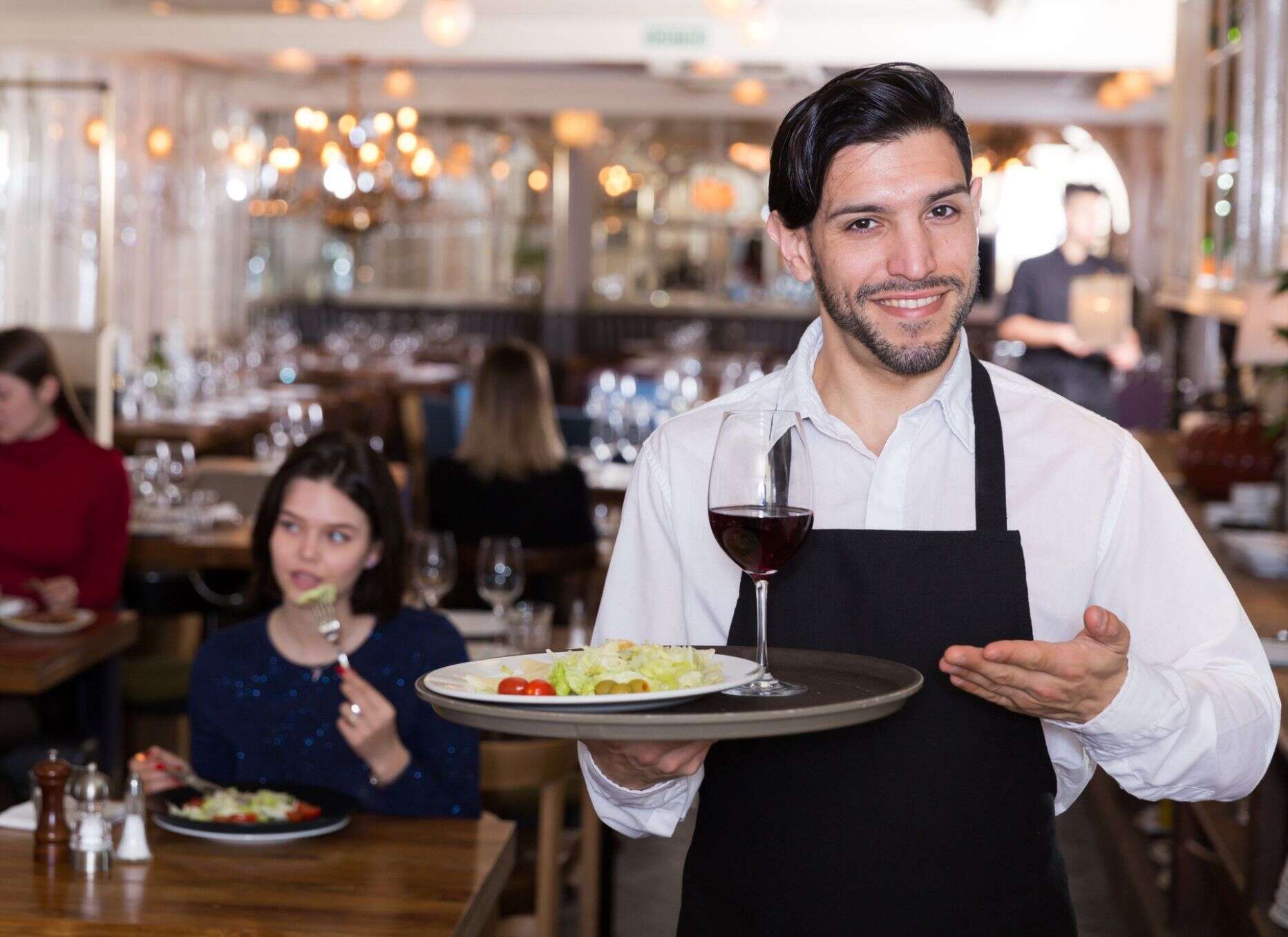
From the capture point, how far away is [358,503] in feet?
9.93

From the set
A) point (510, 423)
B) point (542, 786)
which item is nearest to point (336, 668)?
point (542, 786)

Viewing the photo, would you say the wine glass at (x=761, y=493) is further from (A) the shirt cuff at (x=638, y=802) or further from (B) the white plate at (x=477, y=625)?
(B) the white plate at (x=477, y=625)

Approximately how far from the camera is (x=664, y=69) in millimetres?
13750

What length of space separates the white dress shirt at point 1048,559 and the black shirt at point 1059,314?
5954 mm

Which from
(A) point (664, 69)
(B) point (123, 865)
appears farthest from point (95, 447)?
(A) point (664, 69)

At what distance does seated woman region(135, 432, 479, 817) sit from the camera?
2770 millimetres

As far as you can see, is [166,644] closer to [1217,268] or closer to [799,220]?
[799,220]

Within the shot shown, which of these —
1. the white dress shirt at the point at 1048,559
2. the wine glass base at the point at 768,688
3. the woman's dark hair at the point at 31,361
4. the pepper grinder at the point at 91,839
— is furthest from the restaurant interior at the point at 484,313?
the wine glass base at the point at 768,688

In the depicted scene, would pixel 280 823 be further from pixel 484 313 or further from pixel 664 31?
pixel 484 313

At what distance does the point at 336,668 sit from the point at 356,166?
34.8 feet

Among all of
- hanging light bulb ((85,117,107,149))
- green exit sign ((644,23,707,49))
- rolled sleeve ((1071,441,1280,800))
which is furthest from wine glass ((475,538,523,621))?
hanging light bulb ((85,117,107,149))

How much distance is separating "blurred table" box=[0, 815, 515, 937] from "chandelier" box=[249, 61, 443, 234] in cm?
943

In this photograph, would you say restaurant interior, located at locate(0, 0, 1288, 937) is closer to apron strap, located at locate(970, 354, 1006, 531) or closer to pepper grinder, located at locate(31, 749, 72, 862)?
pepper grinder, located at locate(31, 749, 72, 862)

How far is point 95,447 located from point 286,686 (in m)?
2.15
